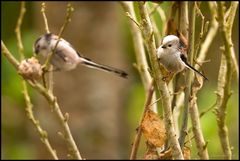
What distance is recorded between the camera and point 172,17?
1504 millimetres

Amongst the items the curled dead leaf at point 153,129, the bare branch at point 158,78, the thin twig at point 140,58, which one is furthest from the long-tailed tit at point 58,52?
the bare branch at point 158,78

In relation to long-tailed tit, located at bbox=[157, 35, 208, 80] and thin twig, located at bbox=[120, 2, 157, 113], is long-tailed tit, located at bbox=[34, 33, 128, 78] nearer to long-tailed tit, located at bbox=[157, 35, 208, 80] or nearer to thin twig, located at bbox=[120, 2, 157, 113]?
thin twig, located at bbox=[120, 2, 157, 113]

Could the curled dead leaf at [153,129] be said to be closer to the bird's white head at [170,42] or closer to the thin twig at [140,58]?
the bird's white head at [170,42]

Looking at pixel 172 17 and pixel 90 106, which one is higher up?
pixel 172 17

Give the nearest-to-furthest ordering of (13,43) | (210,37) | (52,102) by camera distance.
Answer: (52,102) → (210,37) → (13,43)

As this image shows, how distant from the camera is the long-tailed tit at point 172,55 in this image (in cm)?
134

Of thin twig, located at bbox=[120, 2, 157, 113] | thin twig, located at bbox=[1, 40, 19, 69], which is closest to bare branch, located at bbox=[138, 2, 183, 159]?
thin twig, located at bbox=[1, 40, 19, 69]

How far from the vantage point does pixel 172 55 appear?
1.34 meters

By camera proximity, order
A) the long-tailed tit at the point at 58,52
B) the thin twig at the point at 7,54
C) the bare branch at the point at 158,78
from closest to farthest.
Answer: the bare branch at the point at 158,78 → the thin twig at the point at 7,54 → the long-tailed tit at the point at 58,52

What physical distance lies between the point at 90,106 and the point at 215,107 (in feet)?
5.62

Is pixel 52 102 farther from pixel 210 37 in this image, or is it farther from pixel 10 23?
pixel 10 23

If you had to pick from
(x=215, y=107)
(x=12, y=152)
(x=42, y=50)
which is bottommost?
(x=12, y=152)

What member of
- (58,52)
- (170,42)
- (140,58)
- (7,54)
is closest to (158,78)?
(170,42)

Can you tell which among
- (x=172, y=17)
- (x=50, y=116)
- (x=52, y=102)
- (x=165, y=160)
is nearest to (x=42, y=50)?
(x=52, y=102)
